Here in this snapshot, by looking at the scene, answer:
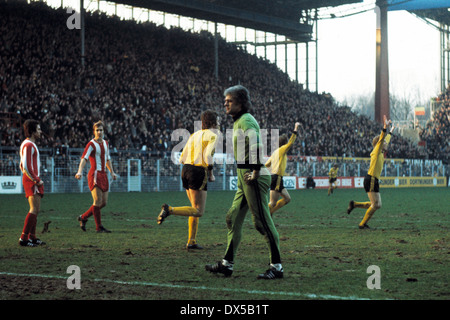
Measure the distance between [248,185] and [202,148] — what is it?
2561 mm

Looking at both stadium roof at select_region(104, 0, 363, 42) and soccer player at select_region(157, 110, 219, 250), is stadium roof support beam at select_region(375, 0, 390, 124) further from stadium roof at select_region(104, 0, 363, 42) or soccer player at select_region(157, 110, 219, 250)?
soccer player at select_region(157, 110, 219, 250)

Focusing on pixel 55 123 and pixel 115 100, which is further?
pixel 115 100

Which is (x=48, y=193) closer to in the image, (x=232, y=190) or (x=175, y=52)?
(x=232, y=190)

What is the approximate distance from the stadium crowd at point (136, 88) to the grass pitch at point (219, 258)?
16.8 metres

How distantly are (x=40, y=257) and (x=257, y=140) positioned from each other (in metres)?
3.89

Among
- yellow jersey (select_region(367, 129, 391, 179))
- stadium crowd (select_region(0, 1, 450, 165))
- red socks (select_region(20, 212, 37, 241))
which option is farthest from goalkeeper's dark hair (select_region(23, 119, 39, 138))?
stadium crowd (select_region(0, 1, 450, 165))

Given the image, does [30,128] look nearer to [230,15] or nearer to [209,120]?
[209,120]

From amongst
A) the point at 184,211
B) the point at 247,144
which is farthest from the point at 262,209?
the point at 184,211

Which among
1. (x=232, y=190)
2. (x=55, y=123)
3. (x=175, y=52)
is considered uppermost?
(x=175, y=52)

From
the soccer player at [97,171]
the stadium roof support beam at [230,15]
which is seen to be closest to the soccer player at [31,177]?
the soccer player at [97,171]

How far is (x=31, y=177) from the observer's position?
9.85m

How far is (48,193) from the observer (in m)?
29.2

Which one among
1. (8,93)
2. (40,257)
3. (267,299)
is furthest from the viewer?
(8,93)
